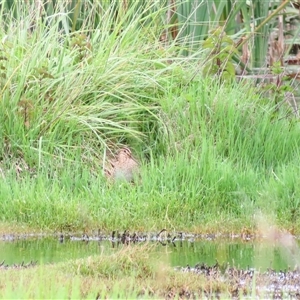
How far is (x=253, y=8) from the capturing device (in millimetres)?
10500

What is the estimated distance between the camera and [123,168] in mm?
8375

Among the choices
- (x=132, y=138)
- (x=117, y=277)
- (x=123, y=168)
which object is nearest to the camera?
(x=117, y=277)

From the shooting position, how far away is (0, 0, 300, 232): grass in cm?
752

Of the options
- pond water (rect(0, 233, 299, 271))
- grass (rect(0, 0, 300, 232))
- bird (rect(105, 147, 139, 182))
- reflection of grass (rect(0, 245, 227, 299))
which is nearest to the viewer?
reflection of grass (rect(0, 245, 227, 299))

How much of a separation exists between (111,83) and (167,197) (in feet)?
5.79

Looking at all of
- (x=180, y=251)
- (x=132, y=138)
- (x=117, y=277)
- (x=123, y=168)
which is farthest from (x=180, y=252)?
(x=132, y=138)

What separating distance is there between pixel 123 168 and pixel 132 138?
54 cm

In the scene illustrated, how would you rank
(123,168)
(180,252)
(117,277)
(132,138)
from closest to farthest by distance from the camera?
(117,277) → (180,252) → (123,168) → (132,138)

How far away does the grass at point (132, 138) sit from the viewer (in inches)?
296

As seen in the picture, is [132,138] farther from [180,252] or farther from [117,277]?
[117,277]

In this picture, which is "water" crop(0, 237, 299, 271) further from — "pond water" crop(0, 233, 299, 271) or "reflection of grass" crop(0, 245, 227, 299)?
"reflection of grass" crop(0, 245, 227, 299)

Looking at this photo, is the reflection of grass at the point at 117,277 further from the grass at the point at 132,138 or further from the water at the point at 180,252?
the grass at the point at 132,138

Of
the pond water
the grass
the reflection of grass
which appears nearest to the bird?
the grass

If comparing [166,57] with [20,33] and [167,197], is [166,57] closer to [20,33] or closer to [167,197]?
[20,33]
